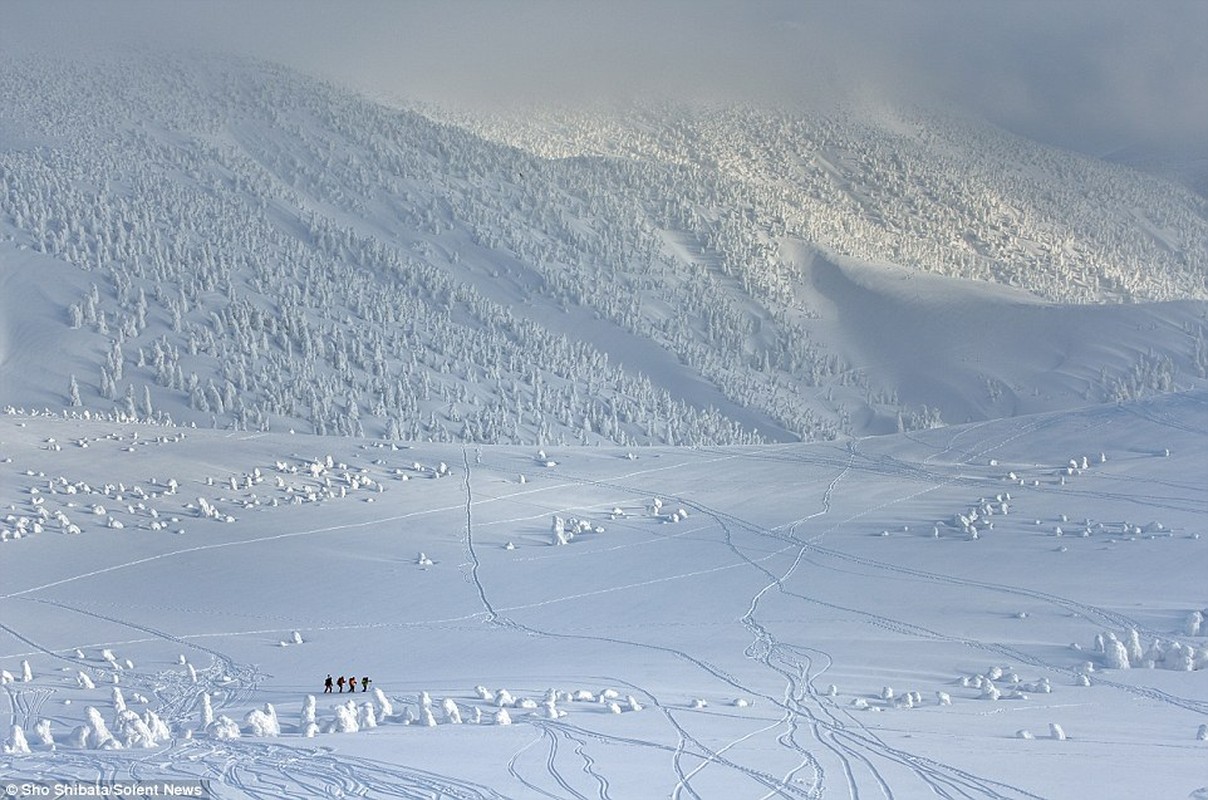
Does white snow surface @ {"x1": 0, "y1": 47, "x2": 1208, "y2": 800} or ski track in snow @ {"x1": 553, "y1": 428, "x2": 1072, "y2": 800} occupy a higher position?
white snow surface @ {"x1": 0, "y1": 47, "x2": 1208, "y2": 800}

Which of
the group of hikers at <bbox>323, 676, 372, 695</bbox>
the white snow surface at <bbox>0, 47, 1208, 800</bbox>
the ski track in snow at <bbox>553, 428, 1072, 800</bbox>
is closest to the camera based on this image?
the ski track in snow at <bbox>553, 428, 1072, 800</bbox>

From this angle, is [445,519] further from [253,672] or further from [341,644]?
[253,672]

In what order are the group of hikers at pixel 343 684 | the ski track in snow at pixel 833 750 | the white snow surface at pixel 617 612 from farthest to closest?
the group of hikers at pixel 343 684 → the white snow surface at pixel 617 612 → the ski track in snow at pixel 833 750

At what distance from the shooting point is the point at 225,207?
188125 mm

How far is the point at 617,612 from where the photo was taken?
3941 cm

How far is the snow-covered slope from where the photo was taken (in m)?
22.2

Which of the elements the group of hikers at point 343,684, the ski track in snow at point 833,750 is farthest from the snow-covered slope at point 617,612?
the group of hikers at point 343,684

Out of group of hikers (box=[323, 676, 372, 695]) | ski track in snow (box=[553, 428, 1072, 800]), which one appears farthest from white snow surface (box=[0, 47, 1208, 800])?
group of hikers (box=[323, 676, 372, 695])

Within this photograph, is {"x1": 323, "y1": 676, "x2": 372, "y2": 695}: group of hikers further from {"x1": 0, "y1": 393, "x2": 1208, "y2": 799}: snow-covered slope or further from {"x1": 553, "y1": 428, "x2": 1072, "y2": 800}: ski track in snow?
{"x1": 553, "y1": 428, "x2": 1072, "y2": 800}: ski track in snow

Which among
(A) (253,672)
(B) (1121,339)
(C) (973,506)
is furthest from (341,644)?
(B) (1121,339)

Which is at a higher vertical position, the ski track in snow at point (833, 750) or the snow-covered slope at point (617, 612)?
the snow-covered slope at point (617, 612)

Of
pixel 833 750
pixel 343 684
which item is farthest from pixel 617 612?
pixel 833 750

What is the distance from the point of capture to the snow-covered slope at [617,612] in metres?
22.2

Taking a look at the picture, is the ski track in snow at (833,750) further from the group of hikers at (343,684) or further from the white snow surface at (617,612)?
the group of hikers at (343,684)
